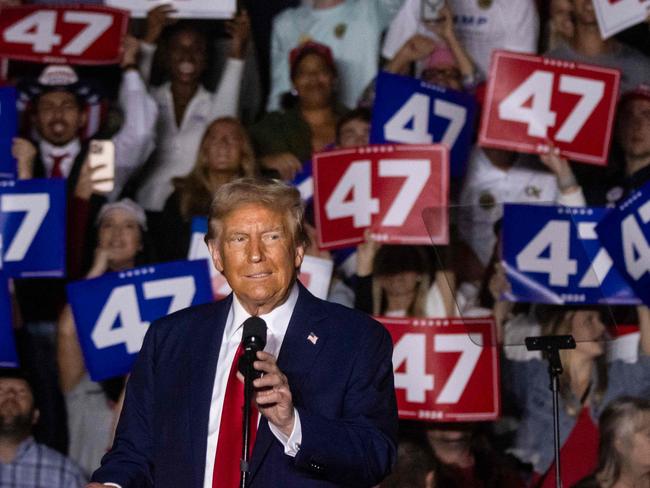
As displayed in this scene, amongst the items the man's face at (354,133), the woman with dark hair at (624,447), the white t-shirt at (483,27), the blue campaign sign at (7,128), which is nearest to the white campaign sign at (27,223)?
the blue campaign sign at (7,128)

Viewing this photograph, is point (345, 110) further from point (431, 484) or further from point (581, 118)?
point (431, 484)

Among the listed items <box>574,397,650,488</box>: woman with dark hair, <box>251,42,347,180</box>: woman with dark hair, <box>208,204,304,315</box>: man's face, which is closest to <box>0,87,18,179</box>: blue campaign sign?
<box>251,42,347,180</box>: woman with dark hair

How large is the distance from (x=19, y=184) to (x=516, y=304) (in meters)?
2.29

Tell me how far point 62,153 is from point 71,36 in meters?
0.52

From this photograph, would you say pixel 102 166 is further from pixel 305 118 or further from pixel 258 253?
pixel 258 253

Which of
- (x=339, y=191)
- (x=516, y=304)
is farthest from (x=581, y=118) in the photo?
(x=516, y=304)

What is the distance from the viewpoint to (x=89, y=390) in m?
5.39

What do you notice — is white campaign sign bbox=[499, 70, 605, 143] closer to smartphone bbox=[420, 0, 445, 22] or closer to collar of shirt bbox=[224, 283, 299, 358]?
smartphone bbox=[420, 0, 445, 22]

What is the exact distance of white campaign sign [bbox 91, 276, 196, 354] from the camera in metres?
5.07

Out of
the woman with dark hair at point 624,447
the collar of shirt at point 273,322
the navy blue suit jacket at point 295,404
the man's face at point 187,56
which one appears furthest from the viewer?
the man's face at point 187,56

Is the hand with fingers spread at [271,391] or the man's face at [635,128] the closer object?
the hand with fingers spread at [271,391]

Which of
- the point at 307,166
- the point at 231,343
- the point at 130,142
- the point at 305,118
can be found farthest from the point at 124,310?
the point at 231,343

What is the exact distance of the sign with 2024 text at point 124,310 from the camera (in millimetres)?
5070

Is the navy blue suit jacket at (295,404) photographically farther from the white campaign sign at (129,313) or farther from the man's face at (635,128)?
the man's face at (635,128)
